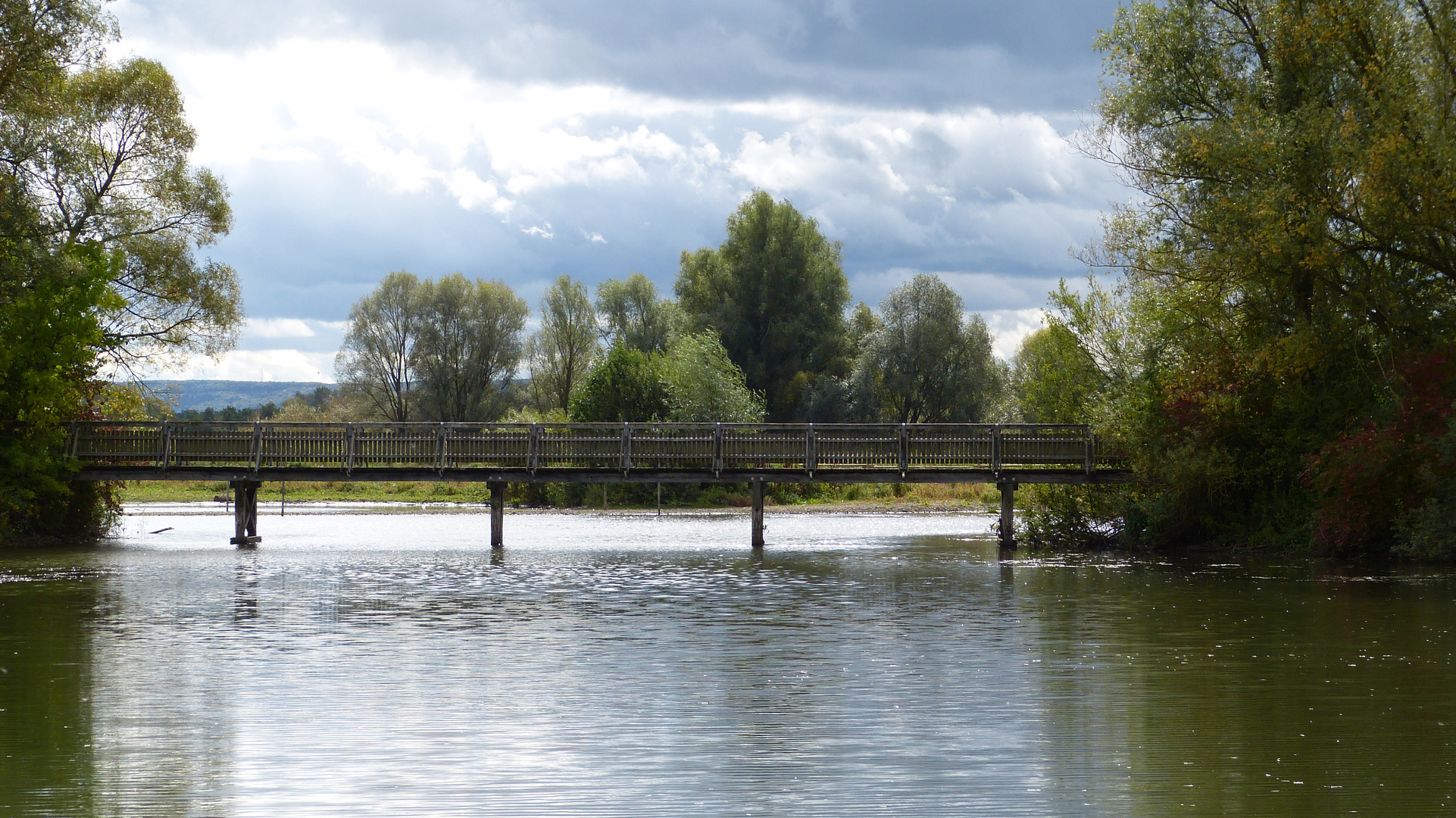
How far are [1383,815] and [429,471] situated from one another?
3178 cm

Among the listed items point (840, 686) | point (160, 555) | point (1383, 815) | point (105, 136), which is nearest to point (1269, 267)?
point (840, 686)

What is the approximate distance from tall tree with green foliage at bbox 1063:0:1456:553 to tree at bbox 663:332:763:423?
32770 millimetres

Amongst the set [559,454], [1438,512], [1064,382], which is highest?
[1064,382]

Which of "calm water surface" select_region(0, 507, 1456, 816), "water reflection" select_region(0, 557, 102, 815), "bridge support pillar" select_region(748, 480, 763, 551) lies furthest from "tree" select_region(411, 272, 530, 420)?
"water reflection" select_region(0, 557, 102, 815)

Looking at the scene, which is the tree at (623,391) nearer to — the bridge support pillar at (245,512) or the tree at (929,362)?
the tree at (929,362)

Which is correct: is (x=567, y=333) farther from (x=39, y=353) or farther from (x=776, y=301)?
(x=39, y=353)

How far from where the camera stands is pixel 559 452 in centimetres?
3806

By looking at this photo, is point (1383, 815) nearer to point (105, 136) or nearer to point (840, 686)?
point (840, 686)

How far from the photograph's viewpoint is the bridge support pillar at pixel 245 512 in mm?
38469

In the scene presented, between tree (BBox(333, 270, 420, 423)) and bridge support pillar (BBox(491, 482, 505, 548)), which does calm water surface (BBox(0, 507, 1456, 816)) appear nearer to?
bridge support pillar (BBox(491, 482, 505, 548))

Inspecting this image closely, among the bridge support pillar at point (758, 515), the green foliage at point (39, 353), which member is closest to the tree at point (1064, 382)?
the bridge support pillar at point (758, 515)

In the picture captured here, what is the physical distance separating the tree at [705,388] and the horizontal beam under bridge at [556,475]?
96.0ft

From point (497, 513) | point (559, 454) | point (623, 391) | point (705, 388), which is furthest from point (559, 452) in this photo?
point (623, 391)

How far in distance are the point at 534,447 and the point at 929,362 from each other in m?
43.8
